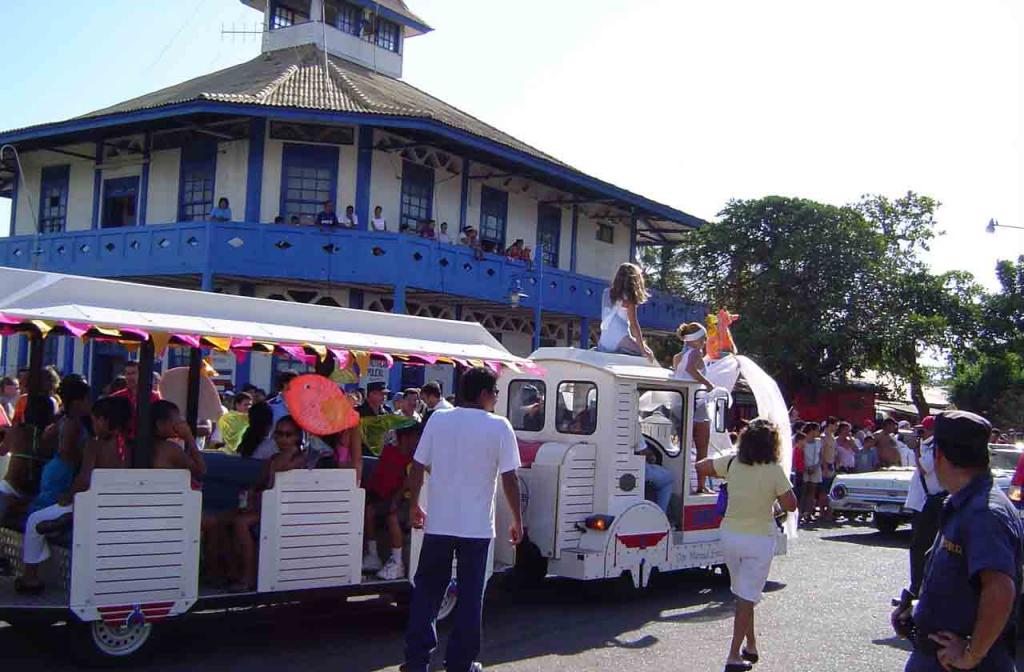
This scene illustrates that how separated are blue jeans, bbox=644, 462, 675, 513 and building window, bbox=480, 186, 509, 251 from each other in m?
14.7

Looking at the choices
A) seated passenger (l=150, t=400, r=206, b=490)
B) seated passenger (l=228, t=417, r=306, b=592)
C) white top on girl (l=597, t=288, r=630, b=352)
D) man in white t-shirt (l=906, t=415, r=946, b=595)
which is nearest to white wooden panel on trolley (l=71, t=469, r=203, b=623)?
seated passenger (l=150, t=400, r=206, b=490)

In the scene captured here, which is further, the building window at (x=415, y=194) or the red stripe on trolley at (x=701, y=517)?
the building window at (x=415, y=194)

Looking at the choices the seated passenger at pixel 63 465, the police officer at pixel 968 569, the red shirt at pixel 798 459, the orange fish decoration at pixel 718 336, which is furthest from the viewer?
the red shirt at pixel 798 459

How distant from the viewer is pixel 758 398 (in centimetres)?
991

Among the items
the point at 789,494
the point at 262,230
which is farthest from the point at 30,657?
the point at 262,230

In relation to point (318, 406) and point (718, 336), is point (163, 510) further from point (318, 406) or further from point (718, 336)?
point (718, 336)

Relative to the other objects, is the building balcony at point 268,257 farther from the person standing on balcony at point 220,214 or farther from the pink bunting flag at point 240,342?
the pink bunting flag at point 240,342

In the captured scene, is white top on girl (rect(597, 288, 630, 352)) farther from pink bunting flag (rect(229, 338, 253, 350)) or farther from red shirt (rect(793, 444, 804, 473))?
red shirt (rect(793, 444, 804, 473))

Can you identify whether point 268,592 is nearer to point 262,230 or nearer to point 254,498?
point 254,498

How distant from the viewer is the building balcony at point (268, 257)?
62.3ft

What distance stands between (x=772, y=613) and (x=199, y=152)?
1639cm

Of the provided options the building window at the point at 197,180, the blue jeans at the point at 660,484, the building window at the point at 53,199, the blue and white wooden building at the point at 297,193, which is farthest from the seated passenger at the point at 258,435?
the building window at the point at 53,199

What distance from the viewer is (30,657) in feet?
20.9

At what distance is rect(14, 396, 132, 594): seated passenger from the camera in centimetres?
624
